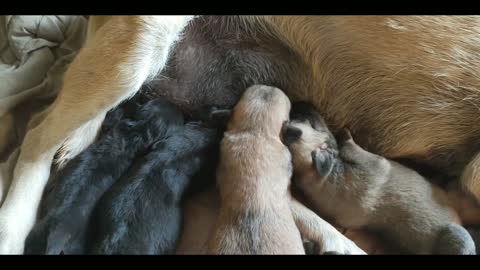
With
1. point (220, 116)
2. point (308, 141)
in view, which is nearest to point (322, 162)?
point (308, 141)

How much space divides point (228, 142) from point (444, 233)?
63 centimetres

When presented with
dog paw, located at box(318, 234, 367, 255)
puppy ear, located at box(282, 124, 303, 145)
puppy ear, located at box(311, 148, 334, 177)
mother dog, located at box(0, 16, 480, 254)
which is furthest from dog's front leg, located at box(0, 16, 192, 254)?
dog paw, located at box(318, 234, 367, 255)

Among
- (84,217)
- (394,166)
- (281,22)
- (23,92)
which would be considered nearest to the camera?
(84,217)

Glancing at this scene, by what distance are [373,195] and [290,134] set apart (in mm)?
293

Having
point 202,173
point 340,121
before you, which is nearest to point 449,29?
point 340,121

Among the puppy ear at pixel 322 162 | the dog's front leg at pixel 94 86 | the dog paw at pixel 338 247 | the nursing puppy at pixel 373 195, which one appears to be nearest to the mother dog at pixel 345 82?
the dog's front leg at pixel 94 86

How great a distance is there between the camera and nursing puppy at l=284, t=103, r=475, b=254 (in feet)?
5.03

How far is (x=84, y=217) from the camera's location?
57.6 inches

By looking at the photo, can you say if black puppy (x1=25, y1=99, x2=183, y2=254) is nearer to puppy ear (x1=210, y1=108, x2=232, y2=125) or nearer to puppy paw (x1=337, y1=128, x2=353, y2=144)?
puppy ear (x1=210, y1=108, x2=232, y2=125)

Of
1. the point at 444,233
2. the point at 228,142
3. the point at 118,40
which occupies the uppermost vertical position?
the point at 118,40

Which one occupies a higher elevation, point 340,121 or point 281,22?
point 281,22

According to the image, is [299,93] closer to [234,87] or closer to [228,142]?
[234,87]

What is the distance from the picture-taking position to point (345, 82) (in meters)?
1.79

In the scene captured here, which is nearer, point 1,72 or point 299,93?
point 299,93
